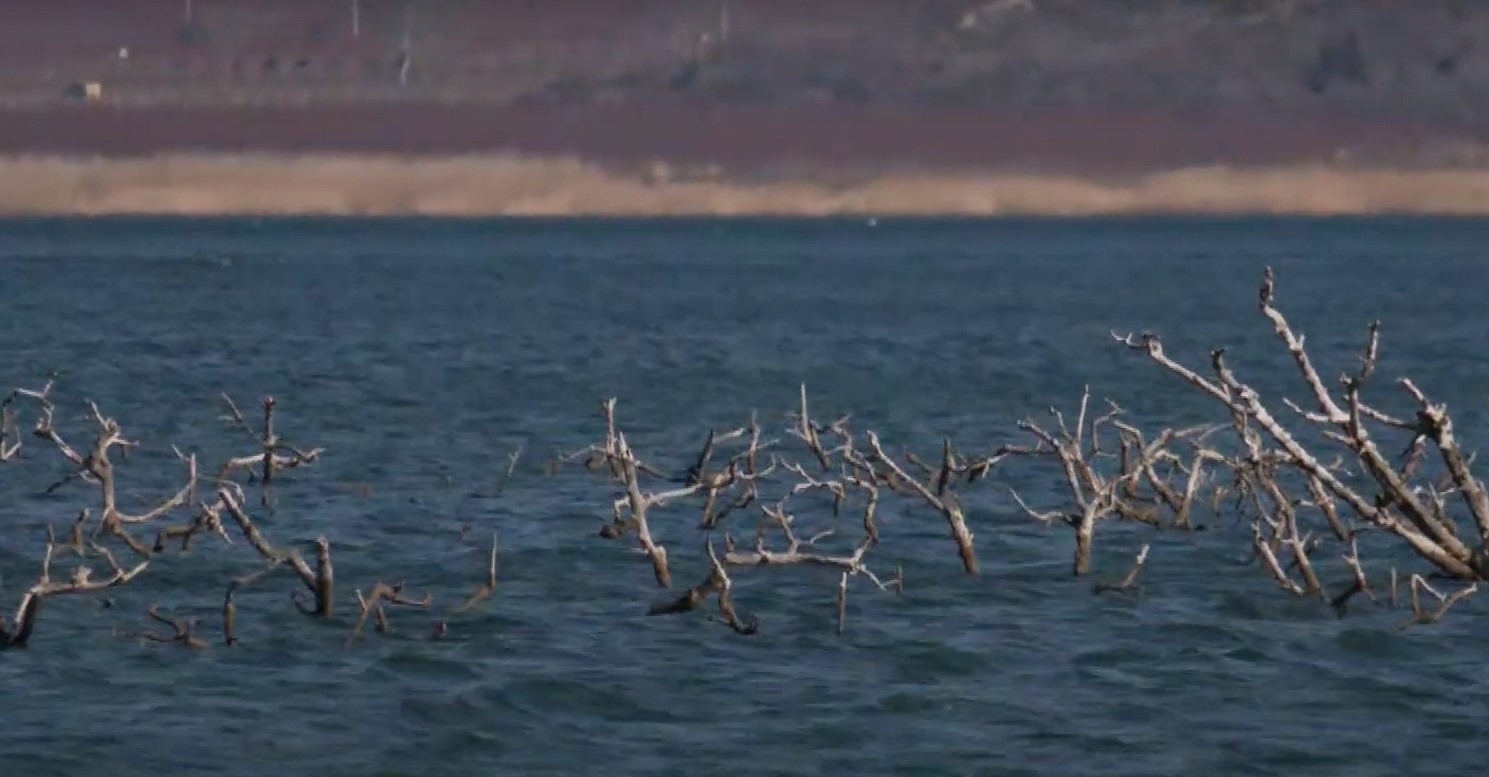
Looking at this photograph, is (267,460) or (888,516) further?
(267,460)

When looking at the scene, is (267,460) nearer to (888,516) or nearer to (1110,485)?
(888,516)

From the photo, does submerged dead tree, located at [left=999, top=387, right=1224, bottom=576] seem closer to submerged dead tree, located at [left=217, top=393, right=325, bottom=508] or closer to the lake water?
the lake water

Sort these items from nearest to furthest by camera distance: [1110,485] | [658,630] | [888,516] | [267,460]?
1. [658,630]
2. [1110,485]
3. [888,516]
4. [267,460]

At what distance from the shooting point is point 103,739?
1642cm

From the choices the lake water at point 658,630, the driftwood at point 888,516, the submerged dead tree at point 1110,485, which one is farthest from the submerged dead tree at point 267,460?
the submerged dead tree at point 1110,485

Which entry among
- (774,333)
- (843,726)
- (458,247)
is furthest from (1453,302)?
(458,247)

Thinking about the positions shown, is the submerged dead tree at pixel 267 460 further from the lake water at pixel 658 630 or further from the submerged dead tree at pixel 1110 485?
the submerged dead tree at pixel 1110 485

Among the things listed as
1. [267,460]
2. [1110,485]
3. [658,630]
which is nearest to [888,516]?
[1110,485]

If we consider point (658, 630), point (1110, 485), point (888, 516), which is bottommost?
point (658, 630)

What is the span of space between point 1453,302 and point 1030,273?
141 ft

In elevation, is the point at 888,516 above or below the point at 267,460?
below

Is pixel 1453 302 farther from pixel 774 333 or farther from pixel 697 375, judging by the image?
pixel 697 375

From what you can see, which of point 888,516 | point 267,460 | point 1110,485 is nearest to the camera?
point 1110,485

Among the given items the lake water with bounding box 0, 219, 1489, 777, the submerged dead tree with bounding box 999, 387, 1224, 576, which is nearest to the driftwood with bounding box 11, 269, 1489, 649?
the submerged dead tree with bounding box 999, 387, 1224, 576
